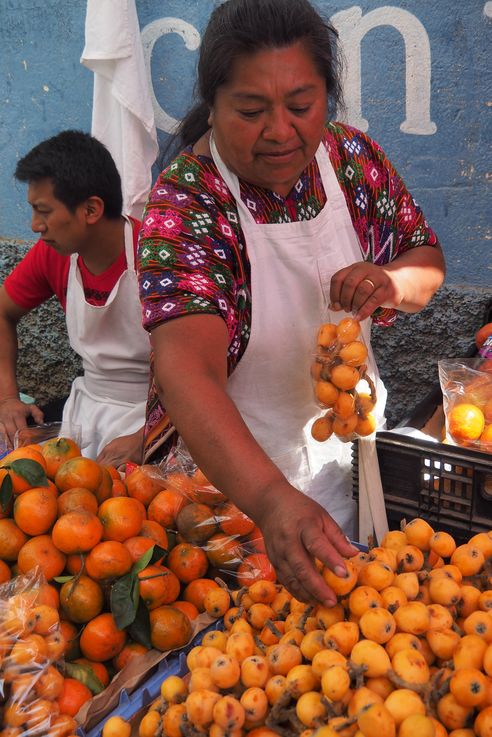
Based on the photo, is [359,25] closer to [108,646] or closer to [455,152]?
[455,152]

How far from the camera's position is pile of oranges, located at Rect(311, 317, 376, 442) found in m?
1.60

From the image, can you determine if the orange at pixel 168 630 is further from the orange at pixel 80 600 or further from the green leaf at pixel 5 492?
the green leaf at pixel 5 492

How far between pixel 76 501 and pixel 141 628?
0.97ft

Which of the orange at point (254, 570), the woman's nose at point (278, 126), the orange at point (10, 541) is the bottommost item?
the orange at point (254, 570)

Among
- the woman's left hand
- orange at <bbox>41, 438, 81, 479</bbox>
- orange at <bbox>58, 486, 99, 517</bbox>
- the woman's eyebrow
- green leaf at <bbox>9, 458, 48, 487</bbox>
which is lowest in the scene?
orange at <bbox>58, 486, 99, 517</bbox>

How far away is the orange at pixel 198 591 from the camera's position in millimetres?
1525

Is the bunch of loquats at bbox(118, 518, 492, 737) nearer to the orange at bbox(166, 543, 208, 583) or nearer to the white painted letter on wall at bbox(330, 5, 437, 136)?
the orange at bbox(166, 543, 208, 583)

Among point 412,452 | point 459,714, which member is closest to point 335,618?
point 459,714

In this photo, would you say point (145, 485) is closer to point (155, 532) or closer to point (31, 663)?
point (155, 532)

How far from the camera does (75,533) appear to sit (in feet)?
4.63

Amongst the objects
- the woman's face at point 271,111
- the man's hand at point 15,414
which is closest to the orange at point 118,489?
the woman's face at point 271,111

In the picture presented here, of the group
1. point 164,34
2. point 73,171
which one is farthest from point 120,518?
point 164,34

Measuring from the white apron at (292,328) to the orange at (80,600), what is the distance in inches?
25.4

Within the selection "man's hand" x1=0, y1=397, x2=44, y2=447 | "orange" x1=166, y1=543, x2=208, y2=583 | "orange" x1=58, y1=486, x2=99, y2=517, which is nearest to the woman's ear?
"man's hand" x1=0, y1=397, x2=44, y2=447
